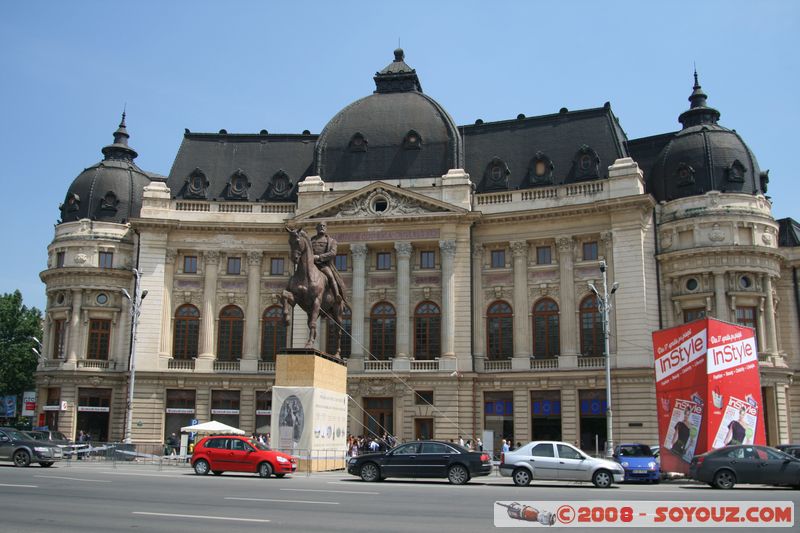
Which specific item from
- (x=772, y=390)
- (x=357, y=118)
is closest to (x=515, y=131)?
(x=357, y=118)

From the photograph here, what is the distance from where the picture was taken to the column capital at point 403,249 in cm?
5184

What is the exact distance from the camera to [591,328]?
161 ft

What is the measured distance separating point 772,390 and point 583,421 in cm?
1094

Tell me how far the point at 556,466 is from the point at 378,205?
29458 mm

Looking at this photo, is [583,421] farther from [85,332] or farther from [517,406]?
[85,332]

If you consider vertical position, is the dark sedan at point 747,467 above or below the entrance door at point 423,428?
below

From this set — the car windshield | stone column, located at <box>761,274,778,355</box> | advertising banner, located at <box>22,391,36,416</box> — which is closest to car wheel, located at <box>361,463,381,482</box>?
the car windshield

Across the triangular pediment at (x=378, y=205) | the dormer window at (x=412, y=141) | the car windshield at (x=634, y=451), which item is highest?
the dormer window at (x=412, y=141)

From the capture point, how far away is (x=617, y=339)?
155 feet

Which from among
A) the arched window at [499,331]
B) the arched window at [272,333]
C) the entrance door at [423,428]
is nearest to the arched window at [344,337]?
the arched window at [272,333]

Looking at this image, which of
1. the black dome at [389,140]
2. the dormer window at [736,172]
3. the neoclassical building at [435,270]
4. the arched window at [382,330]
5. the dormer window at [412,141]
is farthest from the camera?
the dormer window at [412,141]

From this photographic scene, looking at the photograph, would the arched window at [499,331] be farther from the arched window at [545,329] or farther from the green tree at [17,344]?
the green tree at [17,344]

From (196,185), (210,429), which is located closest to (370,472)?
(210,429)

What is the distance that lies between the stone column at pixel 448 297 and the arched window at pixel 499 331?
2.78 metres
